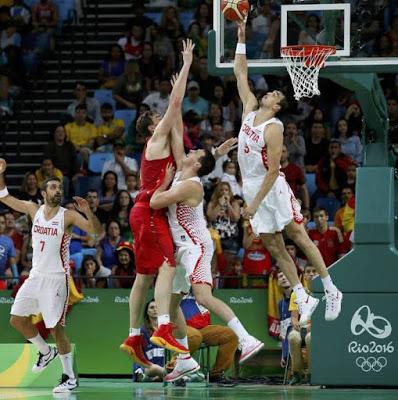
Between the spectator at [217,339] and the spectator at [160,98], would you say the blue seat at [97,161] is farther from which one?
the spectator at [217,339]

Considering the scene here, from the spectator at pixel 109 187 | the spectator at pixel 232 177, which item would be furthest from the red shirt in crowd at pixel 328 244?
the spectator at pixel 109 187

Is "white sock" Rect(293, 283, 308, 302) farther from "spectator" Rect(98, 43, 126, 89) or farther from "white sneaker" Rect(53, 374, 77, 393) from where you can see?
"spectator" Rect(98, 43, 126, 89)

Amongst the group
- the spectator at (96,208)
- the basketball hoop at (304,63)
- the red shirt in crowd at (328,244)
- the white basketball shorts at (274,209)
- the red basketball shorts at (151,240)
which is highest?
the basketball hoop at (304,63)

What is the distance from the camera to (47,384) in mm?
→ 18344

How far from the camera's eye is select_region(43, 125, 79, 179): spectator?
78.3 feet

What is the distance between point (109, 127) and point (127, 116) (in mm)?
431

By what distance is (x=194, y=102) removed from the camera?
2428 centimetres

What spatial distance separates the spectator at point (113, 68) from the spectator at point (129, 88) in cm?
56

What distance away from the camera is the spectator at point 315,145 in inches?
900

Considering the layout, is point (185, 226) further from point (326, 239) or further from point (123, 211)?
point (123, 211)

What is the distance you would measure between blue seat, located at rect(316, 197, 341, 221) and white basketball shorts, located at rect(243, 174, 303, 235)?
232 inches

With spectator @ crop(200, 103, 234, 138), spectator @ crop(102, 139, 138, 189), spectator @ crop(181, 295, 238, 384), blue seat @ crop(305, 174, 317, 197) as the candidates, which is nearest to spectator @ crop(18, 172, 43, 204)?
spectator @ crop(102, 139, 138, 189)

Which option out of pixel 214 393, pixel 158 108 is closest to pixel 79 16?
pixel 158 108

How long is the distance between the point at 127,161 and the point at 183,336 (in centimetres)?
709
